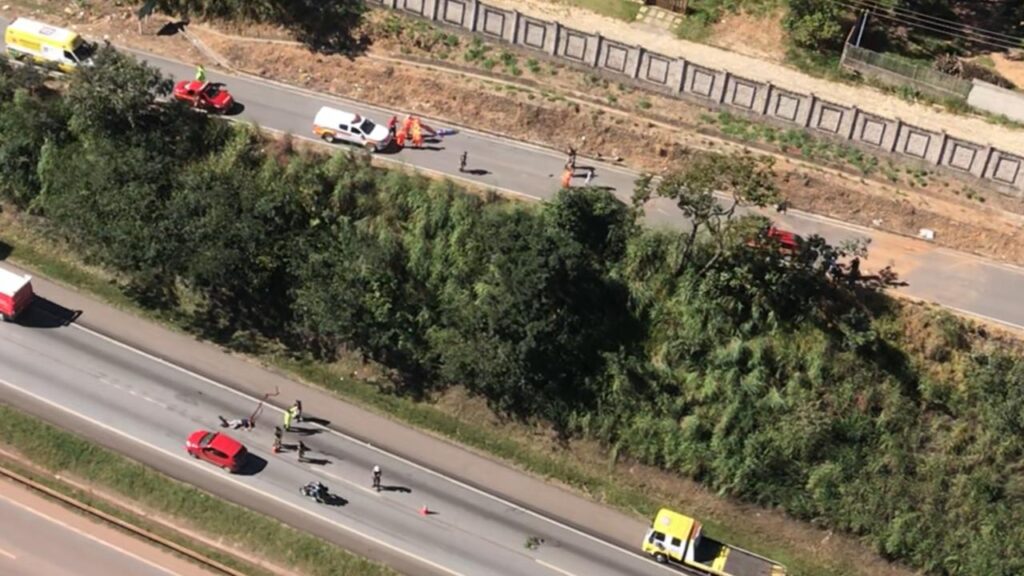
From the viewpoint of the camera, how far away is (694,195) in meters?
52.4

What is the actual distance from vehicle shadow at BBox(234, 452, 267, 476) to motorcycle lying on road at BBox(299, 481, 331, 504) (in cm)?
267

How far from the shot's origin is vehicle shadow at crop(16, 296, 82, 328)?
196 feet

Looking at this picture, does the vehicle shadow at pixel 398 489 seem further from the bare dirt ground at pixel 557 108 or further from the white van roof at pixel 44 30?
the white van roof at pixel 44 30

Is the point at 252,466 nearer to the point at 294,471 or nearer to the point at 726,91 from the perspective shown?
the point at 294,471

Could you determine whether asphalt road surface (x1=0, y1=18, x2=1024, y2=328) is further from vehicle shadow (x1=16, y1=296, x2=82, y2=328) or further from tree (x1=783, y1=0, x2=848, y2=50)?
vehicle shadow (x1=16, y1=296, x2=82, y2=328)

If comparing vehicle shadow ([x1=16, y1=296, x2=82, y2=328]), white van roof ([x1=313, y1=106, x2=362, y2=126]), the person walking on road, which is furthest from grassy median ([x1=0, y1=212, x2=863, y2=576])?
the person walking on road

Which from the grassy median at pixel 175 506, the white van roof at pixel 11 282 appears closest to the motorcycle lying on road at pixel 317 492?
the grassy median at pixel 175 506

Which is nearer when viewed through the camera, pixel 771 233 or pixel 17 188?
pixel 771 233

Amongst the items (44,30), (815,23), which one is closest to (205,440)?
(44,30)

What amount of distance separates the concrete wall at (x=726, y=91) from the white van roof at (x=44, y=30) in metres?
19.6

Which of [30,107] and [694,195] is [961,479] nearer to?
[694,195]

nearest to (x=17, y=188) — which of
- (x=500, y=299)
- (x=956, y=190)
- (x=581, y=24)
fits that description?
(x=500, y=299)

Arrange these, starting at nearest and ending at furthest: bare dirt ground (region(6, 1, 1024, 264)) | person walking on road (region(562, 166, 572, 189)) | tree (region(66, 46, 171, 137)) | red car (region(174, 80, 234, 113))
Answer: bare dirt ground (region(6, 1, 1024, 264)), person walking on road (region(562, 166, 572, 189)), tree (region(66, 46, 171, 137)), red car (region(174, 80, 234, 113))

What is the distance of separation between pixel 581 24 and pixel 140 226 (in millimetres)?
31249
